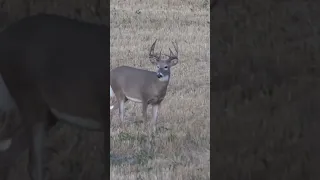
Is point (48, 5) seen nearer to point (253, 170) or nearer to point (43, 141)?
point (43, 141)

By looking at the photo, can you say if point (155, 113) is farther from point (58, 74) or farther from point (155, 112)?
point (58, 74)

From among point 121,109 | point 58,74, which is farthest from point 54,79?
point 121,109

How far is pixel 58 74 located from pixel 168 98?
352 cm

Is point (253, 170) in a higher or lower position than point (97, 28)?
lower

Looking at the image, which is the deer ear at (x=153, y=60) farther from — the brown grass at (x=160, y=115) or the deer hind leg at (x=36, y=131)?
the deer hind leg at (x=36, y=131)

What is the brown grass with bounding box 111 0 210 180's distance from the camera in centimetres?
421

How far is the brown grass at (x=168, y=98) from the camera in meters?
4.21

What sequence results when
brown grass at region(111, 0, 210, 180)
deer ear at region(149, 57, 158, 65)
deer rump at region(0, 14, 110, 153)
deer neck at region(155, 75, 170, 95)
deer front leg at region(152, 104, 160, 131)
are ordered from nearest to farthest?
deer rump at region(0, 14, 110, 153)
brown grass at region(111, 0, 210, 180)
deer front leg at region(152, 104, 160, 131)
deer neck at region(155, 75, 170, 95)
deer ear at region(149, 57, 158, 65)

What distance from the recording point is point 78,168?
72.4 inches

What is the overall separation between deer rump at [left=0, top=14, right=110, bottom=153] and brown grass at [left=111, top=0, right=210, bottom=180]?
2172 mm

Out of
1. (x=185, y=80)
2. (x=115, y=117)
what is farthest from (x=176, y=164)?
(x=185, y=80)

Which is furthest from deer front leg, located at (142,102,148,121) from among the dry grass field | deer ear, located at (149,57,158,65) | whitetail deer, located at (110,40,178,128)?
the dry grass field

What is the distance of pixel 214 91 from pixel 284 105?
0.64ft

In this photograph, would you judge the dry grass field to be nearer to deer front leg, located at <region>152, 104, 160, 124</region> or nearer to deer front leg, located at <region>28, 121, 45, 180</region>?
deer front leg, located at <region>28, 121, 45, 180</region>
